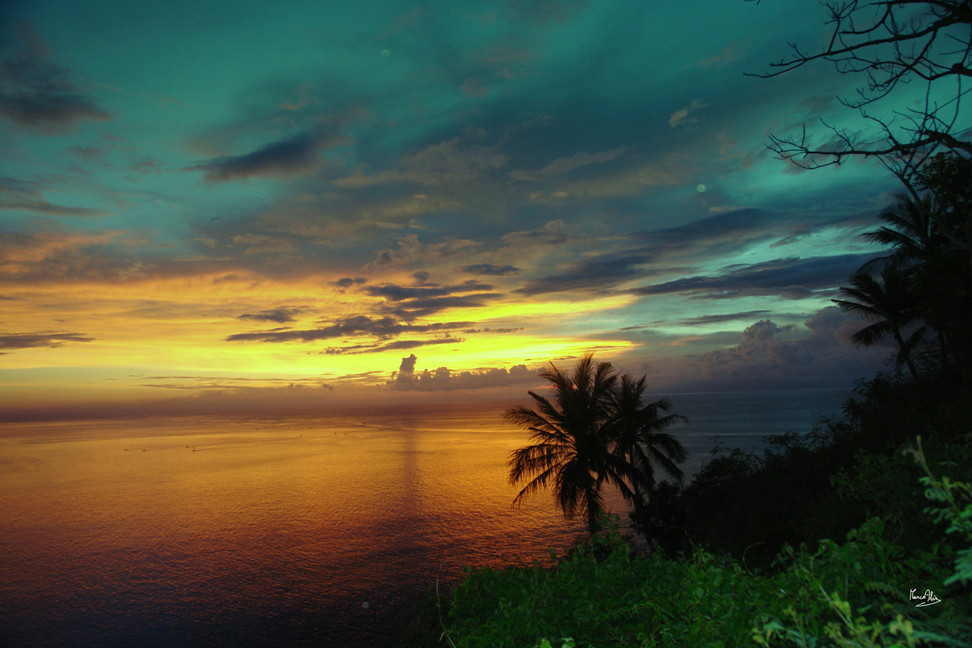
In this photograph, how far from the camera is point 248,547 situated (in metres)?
29.8

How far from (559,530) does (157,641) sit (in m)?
22.8

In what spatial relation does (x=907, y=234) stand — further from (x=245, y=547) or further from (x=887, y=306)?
(x=245, y=547)

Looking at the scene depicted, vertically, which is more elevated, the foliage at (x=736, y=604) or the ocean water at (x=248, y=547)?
the foliage at (x=736, y=604)

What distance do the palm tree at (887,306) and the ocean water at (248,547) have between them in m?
21.9

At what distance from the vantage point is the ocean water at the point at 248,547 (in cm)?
2022

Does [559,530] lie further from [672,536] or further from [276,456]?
[276,456]

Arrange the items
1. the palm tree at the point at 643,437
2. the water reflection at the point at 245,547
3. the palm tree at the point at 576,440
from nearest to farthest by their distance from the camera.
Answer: the palm tree at the point at 576,440, the water reflection at the point at 245,547, the palm tree at the point at 643,437

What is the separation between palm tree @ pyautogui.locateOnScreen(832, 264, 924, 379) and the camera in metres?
24.9

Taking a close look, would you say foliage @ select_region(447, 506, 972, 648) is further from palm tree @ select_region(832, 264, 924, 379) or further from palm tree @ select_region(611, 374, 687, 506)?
palm tree @ select_region(832, 264, 924, 379)

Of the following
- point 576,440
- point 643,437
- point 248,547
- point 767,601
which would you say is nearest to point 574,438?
point 576,440

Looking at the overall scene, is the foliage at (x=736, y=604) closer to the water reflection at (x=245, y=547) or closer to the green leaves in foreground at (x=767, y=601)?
the green leaves in foreground at (x=767, y=601)

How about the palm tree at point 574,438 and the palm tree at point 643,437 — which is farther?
the palm tree at point 643,437

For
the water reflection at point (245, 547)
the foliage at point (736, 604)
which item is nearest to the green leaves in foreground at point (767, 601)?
the foliage at point (736, 604)
